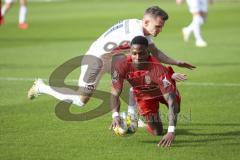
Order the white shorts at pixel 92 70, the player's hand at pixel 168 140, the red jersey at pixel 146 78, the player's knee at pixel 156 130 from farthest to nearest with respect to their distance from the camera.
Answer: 1. the white shorts at pixel 92 70
2. the player's knee at pixel 156 130
3. the red jersey at pixel 146 78
4. the player's hand at pixel 168 140

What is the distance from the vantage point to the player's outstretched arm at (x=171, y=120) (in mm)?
8406

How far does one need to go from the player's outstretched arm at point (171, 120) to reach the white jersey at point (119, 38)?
990 mm

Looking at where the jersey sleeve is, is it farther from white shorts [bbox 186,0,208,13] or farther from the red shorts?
white shorts [bbox 186,0,208,13]

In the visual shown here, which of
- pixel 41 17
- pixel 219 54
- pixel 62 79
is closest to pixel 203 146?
pixel 62 79

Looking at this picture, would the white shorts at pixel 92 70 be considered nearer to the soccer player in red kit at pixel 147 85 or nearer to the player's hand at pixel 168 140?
the soccer player in red kit at pixel 147 85

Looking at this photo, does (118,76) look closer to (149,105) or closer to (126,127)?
(126,127)

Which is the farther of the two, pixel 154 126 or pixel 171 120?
pixel 154 126

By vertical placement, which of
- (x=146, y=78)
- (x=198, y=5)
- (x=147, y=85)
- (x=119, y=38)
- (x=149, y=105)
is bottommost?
(x=198, y=5)

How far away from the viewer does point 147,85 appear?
30.4 feet

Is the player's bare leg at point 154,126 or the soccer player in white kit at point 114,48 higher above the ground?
the soccer player in white kit at point 114,48

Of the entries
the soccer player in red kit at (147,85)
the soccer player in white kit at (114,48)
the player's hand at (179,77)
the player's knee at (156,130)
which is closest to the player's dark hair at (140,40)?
the soccer player in red kit at (147,85)

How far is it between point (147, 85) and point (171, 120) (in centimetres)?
94

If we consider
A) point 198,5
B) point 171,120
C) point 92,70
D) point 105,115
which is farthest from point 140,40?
point 198,5

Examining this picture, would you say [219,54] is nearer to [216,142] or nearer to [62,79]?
[62,79]
